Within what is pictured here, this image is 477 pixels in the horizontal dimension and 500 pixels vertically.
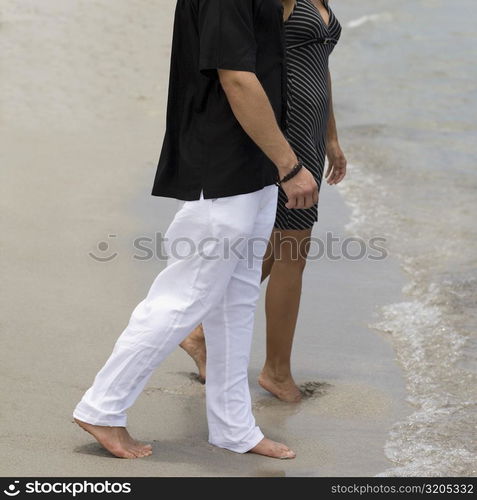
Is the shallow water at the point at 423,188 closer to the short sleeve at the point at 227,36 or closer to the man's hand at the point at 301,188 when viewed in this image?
the man's hand at the point at 301,188

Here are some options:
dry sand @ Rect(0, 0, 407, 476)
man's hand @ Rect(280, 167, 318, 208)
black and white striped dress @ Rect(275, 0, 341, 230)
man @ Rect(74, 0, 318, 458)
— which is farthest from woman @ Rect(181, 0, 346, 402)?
man's hand @ Rect(280, 167, 318, 208)

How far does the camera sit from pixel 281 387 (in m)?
3.85

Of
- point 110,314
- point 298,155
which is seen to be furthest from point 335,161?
point 110,314

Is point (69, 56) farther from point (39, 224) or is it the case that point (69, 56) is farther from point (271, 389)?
point (271, 389)

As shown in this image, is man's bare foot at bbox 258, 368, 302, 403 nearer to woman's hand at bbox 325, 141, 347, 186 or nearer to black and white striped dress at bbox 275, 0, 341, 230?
black and white striped dress at bbox 275, 0, 341, 230

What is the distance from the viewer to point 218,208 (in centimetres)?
297

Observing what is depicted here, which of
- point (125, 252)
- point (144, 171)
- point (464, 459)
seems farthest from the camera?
point (144, 171)

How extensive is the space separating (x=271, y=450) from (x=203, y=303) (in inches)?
22.2

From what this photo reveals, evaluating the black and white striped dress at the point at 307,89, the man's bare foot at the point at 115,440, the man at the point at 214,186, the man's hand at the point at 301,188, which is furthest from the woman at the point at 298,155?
the man's bare foot at the point at 115,440

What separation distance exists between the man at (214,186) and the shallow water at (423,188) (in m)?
0.81

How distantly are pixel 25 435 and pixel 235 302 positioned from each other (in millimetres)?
760

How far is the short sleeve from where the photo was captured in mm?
2789

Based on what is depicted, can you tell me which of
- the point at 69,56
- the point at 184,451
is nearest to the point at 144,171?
the point at 69,56

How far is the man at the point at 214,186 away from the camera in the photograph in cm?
283
